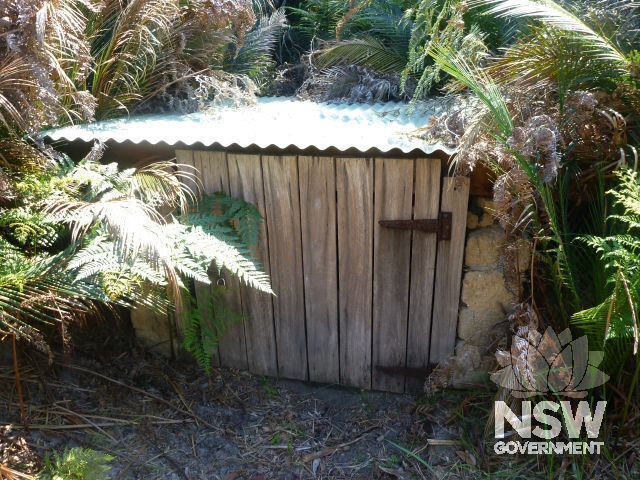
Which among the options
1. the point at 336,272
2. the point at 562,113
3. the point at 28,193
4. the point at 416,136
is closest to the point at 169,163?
the point at 28,193

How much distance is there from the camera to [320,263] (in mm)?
3207

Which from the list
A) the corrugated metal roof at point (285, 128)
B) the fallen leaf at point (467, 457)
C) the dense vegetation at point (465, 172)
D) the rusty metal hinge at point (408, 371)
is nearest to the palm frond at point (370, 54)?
the corrugated metal roof at point (285, 128)

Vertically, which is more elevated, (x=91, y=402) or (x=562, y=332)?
(x=562, y=332)

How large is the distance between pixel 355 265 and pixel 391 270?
0.20 m

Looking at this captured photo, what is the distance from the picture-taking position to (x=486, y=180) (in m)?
2.91

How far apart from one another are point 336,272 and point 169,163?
1072 millimetres

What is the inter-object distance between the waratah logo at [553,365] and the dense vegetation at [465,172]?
9cm

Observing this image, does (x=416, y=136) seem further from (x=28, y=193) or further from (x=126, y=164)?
(x=28, y=193)

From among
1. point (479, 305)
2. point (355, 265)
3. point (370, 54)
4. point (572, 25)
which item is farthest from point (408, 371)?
point (370, 54)

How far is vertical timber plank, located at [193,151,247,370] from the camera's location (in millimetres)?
3146

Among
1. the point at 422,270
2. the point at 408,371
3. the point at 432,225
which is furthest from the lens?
the point at 408,371

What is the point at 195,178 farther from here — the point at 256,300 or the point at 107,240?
the point at 256,300

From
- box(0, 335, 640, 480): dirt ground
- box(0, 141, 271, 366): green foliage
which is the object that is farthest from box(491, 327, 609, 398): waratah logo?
box(0, 141, 271, 366): green foliage

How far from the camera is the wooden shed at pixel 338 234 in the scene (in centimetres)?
296
